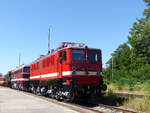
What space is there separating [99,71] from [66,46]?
2.69 m

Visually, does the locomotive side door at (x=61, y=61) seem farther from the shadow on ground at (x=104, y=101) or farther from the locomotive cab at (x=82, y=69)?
the shadow on ground at (x=104, y=101)

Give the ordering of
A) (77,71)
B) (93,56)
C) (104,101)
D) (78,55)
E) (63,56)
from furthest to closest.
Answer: (104,101), (93,56), (63,56), (78,55), (77,71)

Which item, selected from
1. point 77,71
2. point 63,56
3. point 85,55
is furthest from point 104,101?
point 63,56

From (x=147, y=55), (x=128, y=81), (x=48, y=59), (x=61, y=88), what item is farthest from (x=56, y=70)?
(x=147, y=55)

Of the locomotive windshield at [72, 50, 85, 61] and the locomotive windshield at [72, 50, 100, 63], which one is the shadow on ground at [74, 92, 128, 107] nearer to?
the locomotive windshield at [72, 50, 100, 63]

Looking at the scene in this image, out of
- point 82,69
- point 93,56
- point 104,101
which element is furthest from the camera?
point 104,101

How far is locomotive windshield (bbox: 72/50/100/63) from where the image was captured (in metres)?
18.3

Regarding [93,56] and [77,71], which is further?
[93,56]

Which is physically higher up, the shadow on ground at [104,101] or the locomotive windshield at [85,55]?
the locomotive windshield at [85,55]

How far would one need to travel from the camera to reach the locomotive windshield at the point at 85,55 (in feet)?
60.1

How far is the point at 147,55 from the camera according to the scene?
44062 millimetres

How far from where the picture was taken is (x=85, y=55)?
729 inches

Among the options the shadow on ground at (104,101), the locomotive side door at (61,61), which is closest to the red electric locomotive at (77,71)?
the locomotive side door at (61,61)

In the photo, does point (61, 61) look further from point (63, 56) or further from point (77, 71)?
point (77, 71)
